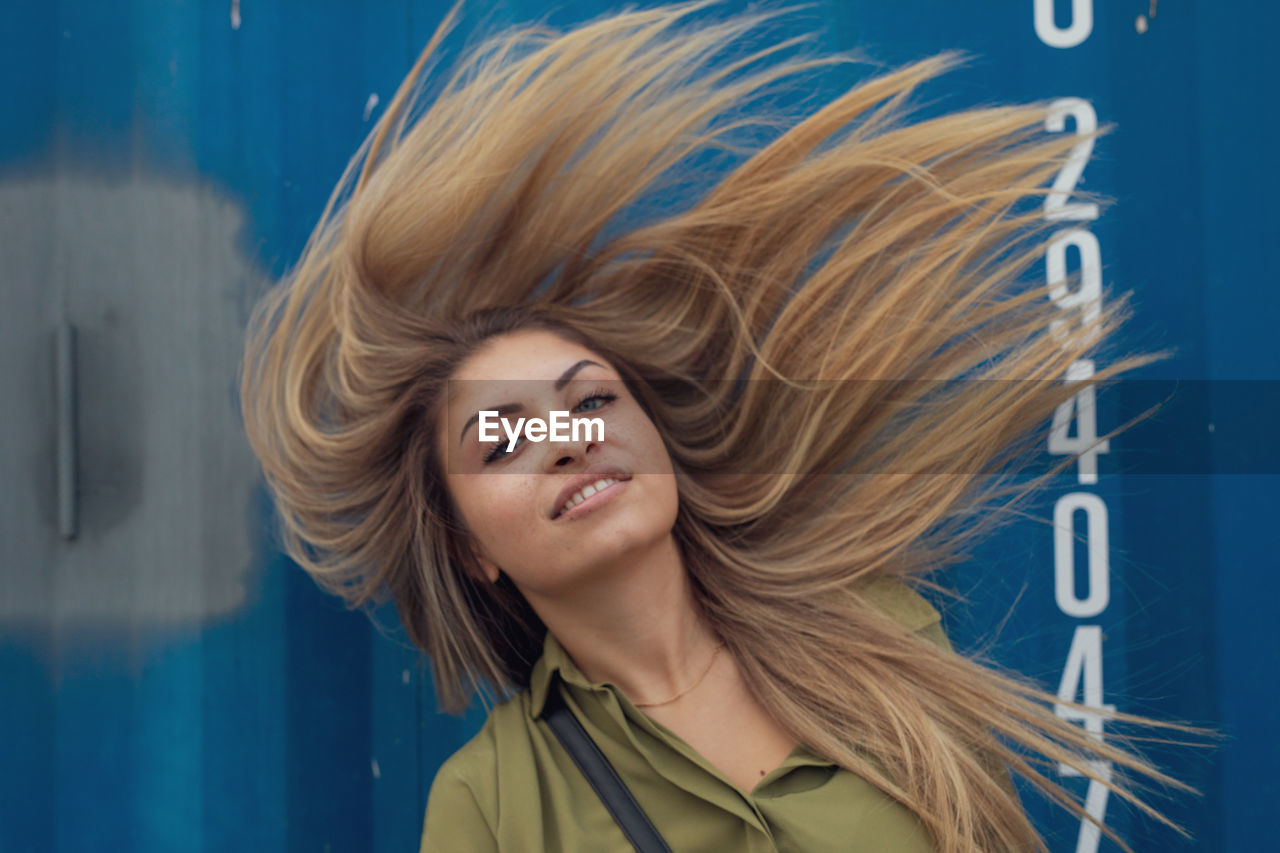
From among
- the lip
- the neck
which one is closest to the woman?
the neck

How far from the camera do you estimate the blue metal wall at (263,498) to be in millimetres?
1682

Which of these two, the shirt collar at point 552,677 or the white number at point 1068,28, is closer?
the shirt collar at point 552,677

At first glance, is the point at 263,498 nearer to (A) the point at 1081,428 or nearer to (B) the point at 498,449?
(B) the point at 498,449

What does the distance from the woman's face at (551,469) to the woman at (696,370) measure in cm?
2

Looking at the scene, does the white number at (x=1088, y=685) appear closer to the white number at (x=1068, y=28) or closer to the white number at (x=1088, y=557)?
the white number at (x=1088, y=557)

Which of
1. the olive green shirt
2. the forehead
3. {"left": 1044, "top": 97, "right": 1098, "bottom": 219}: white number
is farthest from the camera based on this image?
{"left": 1044, "top": 97, "right": 1098, "bottom": 219}: white number

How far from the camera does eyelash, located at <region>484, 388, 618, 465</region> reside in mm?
1291

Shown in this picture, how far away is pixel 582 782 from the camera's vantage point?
1.32m

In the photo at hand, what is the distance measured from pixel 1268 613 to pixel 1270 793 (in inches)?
13.7

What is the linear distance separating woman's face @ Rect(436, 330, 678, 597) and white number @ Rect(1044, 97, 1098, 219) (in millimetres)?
934

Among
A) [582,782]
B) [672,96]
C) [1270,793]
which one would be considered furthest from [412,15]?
[1270,793]

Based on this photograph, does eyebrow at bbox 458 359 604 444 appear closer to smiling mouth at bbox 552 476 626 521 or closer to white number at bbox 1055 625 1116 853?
Answer: smiling mouth at bbox 552 476 626 521
